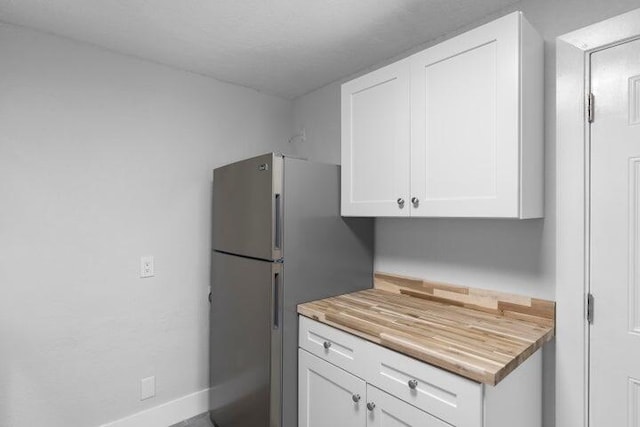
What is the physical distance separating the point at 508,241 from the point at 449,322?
1.51 ft

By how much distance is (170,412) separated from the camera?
216 centimetres

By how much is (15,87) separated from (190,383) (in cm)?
196

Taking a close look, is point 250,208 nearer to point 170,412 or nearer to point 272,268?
point 272,268

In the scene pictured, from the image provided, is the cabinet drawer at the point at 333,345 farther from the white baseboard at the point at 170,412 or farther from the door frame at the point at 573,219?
the white baseboard at the point at 170,412

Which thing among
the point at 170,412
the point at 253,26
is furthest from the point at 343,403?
the point at 253,26

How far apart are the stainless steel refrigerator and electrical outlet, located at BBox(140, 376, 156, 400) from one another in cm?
38

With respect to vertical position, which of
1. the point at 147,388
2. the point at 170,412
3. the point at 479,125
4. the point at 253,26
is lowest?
the point at 170,412

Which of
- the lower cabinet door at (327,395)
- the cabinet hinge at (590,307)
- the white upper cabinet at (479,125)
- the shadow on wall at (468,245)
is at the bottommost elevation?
the lower cabinet door at (327,395)

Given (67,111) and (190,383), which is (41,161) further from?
(190,383)

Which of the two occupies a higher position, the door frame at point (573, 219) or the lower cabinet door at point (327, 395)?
the door frame at point (573, 219)

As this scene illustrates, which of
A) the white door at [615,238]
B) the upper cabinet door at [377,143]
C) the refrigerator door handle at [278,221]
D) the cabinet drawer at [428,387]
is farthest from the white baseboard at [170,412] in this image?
the white door at [615,238]

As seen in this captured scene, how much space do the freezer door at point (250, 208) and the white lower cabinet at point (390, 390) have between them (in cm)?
45

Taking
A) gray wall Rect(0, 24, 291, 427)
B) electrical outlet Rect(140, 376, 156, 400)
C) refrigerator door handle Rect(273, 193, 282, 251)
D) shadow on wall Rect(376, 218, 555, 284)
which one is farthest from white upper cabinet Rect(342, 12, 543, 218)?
electrical outlet Rect(140, 376, 156, 400)

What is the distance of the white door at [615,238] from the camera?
1229 millimetres
